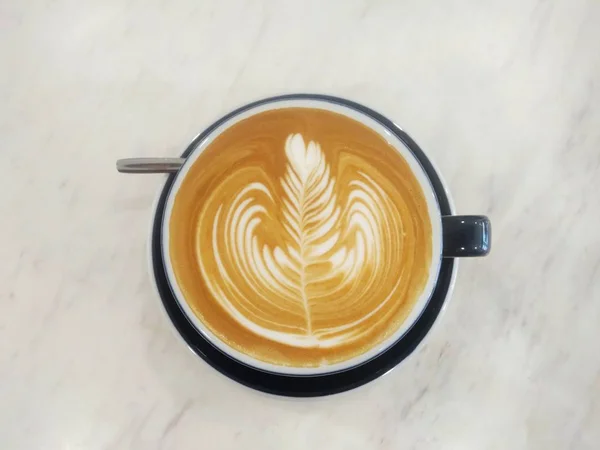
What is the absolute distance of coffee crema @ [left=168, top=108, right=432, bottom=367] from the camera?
19.8 inches

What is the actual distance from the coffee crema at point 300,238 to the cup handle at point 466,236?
19mm

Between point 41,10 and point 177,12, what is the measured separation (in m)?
0.16

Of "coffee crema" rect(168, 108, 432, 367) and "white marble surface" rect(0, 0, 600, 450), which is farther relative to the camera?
"white marble surface" rect(0, 0, 600, 450)

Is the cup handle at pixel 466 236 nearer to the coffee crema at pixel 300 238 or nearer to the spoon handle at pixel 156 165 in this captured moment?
the coffee crema at pixel 300 238

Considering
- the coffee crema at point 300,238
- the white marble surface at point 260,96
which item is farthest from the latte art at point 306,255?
the white marble surface at point 260,96

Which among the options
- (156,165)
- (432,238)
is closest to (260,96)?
(156,165)

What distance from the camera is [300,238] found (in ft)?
1.70

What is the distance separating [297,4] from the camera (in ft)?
2.24

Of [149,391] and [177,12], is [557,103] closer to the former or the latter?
[177,12]

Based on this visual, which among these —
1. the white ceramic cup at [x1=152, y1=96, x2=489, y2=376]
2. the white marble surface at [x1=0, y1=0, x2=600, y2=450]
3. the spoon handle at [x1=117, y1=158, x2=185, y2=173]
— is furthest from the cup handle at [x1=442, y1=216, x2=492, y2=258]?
the spoon handle at [x1=117, y1=158, x2=185, y2=173]

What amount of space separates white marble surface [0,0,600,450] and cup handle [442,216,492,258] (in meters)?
0.11

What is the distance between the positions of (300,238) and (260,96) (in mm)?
212

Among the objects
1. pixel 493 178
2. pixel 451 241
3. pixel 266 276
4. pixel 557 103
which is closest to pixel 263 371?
pixel 266 276

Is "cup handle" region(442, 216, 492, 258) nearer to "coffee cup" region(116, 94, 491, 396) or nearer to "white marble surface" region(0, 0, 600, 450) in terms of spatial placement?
"coffee cup" region(116, 94, 491, 396)
